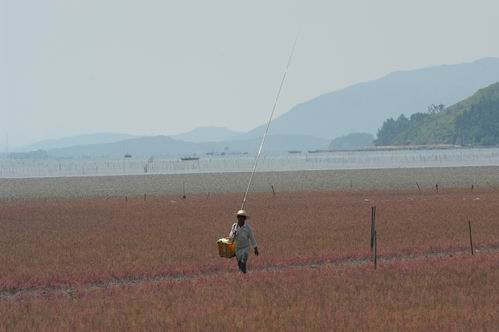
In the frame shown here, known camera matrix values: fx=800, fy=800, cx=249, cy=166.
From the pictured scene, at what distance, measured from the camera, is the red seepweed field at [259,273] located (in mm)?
16484

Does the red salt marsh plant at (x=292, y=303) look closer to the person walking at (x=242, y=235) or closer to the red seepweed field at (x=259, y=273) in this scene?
the red seepweed field at (x=259, y=273)

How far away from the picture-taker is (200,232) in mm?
35781

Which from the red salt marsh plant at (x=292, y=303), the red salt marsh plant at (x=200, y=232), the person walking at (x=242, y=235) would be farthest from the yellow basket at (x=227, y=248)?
the red salt marsh plant at (x=200, y=232)

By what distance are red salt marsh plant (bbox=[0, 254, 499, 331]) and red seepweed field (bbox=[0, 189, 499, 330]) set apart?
1.2 inches

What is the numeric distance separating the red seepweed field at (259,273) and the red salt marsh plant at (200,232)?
0.08 m

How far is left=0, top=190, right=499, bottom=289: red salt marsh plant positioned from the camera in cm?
2500

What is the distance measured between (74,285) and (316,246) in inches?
414

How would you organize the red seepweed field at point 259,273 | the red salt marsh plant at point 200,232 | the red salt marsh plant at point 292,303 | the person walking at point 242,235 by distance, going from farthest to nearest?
the red salt marsh plant at point 200,232 → the person walking at point 242,235 → the red seepweed field at point 259,273 → the red salt marsh plant at point 292,303

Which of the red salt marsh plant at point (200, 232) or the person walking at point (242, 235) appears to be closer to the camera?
the person walking at point (242, 235)

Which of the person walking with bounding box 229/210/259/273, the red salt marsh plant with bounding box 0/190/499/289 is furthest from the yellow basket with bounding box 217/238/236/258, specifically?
the red salt marsh plant with bounding box 0/190/499/289

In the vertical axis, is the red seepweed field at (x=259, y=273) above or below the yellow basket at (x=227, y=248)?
below

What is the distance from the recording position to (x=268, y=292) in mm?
19328

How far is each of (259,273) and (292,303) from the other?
4.58 m

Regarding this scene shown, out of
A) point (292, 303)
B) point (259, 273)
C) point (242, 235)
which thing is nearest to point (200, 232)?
point (259, 273)
